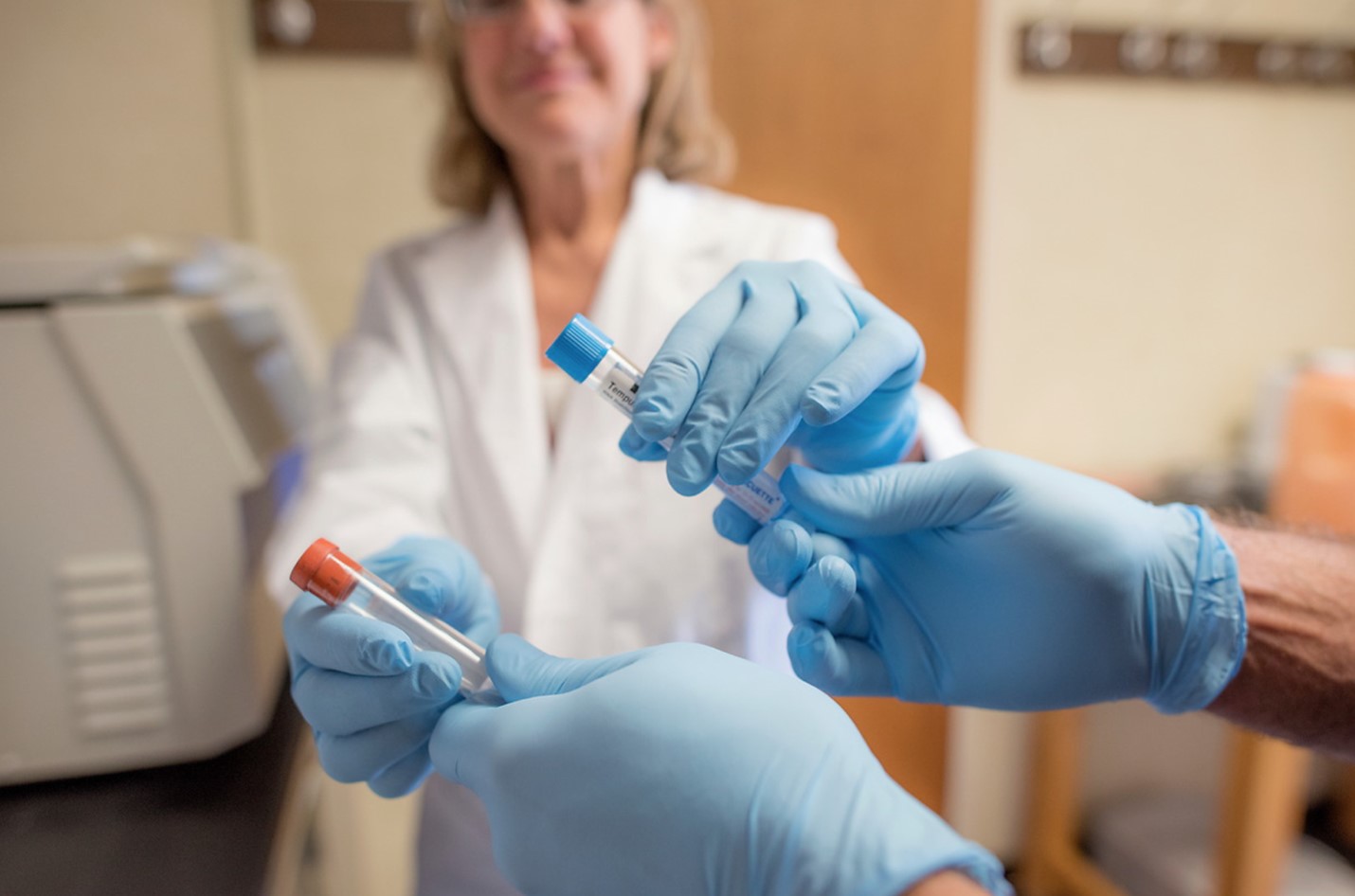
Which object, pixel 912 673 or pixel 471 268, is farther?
pixel 471 268

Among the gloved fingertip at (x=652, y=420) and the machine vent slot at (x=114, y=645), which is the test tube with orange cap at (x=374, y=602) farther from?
the machine vent slot at (x=114, y=645)

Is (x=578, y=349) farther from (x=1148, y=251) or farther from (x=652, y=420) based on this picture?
(x=1148, y=251)

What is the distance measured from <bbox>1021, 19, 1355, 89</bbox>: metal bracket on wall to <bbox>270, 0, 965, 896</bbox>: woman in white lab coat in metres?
1.00

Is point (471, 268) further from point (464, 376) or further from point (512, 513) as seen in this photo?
point (512, 513)

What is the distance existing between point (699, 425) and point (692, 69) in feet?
2.67

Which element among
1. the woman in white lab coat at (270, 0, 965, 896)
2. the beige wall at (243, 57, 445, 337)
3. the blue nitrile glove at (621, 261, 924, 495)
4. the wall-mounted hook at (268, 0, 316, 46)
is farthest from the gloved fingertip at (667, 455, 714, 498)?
the wall-mounted hook at (268, 0, 316, 46)

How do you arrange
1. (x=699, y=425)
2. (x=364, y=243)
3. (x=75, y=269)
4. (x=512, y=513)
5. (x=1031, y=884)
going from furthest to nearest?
(x=1031, y=884)
(x=364, y=243)
(x=512, y=513)
(x=75, y=269)
(x=699, y=425)

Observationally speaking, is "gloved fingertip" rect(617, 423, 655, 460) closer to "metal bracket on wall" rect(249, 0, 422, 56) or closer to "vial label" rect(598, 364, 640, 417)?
"vial label" rect(598, 364, 640, 417)

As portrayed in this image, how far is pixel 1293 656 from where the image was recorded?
0.60m

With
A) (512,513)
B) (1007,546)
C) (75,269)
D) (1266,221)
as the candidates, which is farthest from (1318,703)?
(1266,221)

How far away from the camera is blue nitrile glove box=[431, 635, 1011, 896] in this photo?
1.33ft

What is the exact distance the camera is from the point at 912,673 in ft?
1.98

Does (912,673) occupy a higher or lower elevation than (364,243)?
lower

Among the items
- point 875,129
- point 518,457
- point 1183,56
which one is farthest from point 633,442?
point 1183,56
